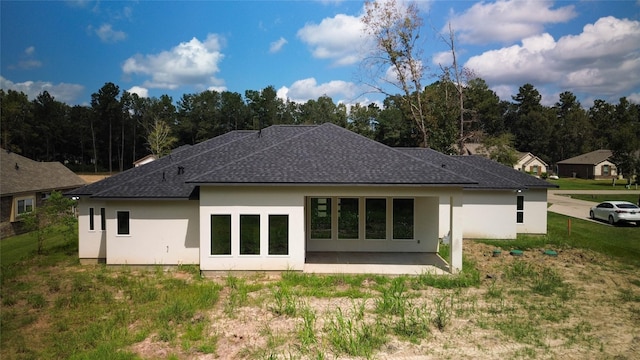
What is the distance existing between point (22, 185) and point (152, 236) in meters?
16.3

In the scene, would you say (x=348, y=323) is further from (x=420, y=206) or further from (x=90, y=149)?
(x=90, y=149)

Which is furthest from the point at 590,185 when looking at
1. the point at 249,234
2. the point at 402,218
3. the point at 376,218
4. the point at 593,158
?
the point at 249,234

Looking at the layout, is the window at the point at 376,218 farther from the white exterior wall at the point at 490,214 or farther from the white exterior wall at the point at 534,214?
the white exterior wall at the point at 534,214

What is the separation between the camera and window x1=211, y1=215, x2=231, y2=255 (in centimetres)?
1277

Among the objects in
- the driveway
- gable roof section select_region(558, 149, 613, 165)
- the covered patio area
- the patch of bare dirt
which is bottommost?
the patch of bare dirt

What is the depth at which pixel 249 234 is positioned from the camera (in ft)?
42.0

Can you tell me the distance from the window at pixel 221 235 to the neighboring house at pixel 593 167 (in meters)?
61.2

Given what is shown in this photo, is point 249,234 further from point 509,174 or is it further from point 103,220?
point 509,174

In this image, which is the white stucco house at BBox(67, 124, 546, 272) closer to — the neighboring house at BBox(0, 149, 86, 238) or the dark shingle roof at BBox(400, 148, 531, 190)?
the dark shingle roof at BBox(400, 148, 531, 190)

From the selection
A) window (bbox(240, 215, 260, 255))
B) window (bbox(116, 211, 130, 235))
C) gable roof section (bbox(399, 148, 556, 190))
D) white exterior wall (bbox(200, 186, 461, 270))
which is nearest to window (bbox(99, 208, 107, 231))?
window (bbox(116, 211, 130, 235))

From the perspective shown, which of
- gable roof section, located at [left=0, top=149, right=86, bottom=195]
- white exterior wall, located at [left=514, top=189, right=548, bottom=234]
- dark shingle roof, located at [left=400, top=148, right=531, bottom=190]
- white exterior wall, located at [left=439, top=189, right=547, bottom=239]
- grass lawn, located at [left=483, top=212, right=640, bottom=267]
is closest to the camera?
grass lawn, located at [left=483, top=212, right=640, bottom=267]

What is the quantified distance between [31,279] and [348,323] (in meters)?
10.8

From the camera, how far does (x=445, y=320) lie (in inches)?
350

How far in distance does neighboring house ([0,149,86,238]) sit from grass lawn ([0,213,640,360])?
10560 millimetres
